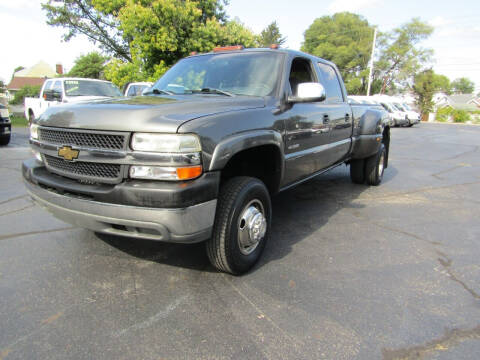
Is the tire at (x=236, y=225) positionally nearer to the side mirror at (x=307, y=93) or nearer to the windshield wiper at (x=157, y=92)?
the side mirror at (x=307, y=93)

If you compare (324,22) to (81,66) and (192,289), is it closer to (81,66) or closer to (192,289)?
(81,66)

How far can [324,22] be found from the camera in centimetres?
5747

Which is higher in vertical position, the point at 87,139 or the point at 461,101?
the point at 461,101

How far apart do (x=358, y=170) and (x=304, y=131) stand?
2.79 m

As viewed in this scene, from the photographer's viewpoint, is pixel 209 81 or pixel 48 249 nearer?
pixel 48 249

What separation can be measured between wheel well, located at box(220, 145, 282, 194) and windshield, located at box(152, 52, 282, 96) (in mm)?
537

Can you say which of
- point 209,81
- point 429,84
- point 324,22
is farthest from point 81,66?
point 209,81

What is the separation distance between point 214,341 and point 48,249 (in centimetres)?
201

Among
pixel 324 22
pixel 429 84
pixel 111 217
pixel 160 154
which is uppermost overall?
pixel 324 22

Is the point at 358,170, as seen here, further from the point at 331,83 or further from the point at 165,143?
the point at 165,143

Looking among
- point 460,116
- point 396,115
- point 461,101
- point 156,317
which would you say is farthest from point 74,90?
point 461,101

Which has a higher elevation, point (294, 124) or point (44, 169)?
point (294, 124)

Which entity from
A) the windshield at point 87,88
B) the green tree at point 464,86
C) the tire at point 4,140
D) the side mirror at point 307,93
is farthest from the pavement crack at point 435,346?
the green tree at point 464,86

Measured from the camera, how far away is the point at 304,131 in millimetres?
3381
